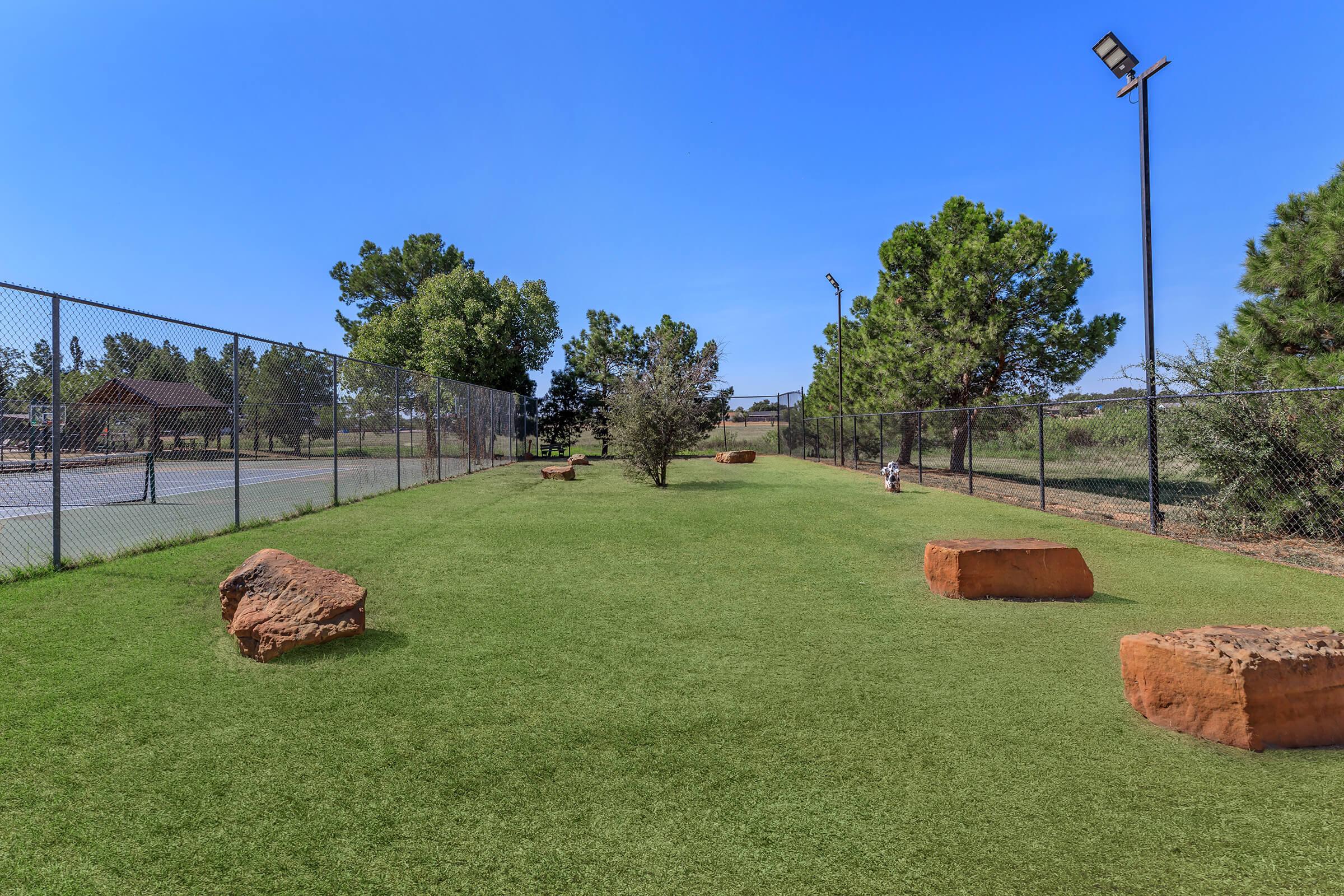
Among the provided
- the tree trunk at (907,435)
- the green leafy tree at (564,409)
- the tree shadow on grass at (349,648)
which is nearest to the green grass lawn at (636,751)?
the tree shadow on grass at (349,648)

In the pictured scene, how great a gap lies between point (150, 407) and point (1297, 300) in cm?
1297

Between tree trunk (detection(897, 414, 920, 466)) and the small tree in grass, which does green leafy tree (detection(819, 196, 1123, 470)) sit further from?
the small tree in grass

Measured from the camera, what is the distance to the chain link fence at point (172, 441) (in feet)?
17.7

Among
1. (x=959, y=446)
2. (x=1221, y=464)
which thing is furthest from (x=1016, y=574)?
(x=959, y=446)

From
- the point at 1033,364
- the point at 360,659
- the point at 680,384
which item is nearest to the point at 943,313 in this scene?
the point at 1033,364

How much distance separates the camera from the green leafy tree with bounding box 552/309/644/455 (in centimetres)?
3172

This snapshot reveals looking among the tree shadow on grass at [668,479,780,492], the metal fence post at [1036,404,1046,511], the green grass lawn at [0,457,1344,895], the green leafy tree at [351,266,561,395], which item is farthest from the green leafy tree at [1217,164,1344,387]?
the green leafy tree at [351,266,561,395]

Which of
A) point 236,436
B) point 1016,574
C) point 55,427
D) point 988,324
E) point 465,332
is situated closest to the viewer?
point 1016,574

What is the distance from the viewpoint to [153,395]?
650 centimetres

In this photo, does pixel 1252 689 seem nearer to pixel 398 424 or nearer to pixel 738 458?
pixel 398 424

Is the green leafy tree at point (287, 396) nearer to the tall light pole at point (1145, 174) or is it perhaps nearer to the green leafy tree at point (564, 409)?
the tall light pole at point (1145, 174)

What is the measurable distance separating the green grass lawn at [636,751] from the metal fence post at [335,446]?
4.72 meters

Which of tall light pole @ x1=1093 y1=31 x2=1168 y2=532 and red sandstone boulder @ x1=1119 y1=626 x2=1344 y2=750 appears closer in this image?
red sandstone boulder @ x1=1119 y1=626 x2=1344 y2=750

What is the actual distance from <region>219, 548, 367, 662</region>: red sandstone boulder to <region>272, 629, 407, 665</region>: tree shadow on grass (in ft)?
0.14
